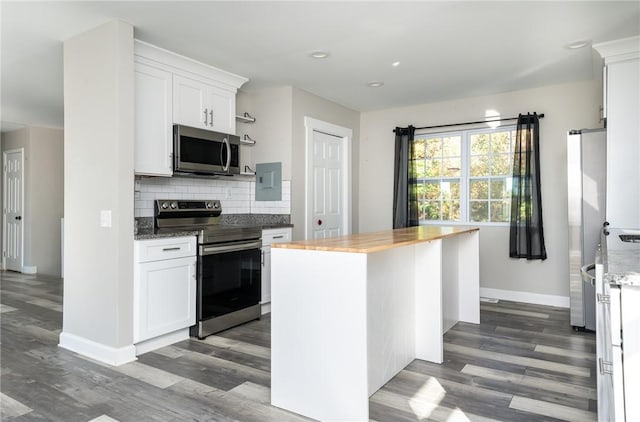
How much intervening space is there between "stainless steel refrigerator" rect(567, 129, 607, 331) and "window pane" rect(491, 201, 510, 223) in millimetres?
1151

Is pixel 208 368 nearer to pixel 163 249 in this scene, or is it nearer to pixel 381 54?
pixel 163 249

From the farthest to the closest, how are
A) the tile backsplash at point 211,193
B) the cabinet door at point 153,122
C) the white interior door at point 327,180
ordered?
the white interior door at point 327,180
the tile backsplash at point 211,193
the cabinet door at point 153,122

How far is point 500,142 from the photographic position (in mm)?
4996

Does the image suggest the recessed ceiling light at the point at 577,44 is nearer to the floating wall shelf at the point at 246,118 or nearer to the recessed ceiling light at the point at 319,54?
the recessed ceiling light at the point at 319,54

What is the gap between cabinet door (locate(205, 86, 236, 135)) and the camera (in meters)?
4.04

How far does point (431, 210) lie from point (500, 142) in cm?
116

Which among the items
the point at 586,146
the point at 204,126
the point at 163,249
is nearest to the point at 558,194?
the point at 586,146

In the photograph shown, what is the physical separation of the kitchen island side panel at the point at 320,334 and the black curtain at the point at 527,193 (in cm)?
334

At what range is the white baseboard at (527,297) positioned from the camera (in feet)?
15.1

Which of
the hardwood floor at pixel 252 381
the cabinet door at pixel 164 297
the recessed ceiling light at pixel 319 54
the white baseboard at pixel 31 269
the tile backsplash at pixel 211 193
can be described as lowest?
the hardwood floor at pixel 252 381

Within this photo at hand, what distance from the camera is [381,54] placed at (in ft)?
12.1

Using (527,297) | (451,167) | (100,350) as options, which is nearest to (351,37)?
(451,167)

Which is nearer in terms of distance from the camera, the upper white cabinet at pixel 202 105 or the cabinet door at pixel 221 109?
the upper white cabinet at pixel 202 105

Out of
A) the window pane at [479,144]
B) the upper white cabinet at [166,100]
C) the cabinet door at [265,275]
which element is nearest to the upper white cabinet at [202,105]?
the upper white cabinet at [166,100]
